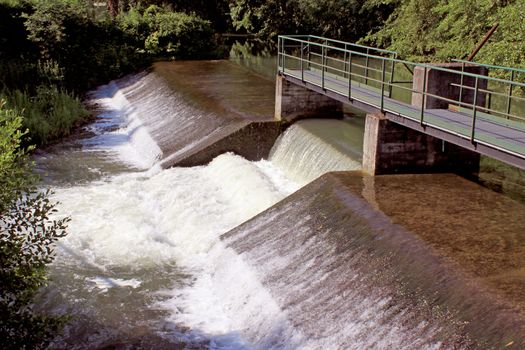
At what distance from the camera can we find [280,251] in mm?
11258

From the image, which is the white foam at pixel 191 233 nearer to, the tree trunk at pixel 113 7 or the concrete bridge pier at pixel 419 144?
the concrete bridge pier at pixel 419 144

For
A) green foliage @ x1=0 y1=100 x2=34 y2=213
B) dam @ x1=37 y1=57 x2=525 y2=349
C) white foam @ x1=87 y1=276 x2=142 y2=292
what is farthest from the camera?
white foam @ x1=87 y1=276 x2=142 y2=292

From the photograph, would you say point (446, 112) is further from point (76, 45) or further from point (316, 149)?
point (76, 45)

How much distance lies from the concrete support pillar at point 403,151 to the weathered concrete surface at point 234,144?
4.87m

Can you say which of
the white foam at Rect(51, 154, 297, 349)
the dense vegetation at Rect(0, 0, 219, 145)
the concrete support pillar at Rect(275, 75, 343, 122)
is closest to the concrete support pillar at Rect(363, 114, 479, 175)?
the white foam at Rect(51, 154, 297, 349)

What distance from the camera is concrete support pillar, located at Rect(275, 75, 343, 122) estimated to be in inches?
723

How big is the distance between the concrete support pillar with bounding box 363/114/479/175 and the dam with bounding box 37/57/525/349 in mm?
284

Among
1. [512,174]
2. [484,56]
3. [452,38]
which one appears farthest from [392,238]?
[452,38]

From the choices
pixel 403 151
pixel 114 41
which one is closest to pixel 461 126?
pixel 403 151

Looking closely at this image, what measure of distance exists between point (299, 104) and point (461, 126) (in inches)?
299

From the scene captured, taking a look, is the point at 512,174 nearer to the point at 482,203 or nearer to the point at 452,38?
the point at 482,203

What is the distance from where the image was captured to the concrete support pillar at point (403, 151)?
13.0m

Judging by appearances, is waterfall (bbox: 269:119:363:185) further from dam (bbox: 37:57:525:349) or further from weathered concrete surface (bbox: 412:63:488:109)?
weathered concrete surface (bbox: 412:63:488:109)

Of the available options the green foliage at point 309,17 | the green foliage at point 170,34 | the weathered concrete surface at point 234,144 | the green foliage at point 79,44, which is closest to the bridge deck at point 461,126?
the weathered concrete surface at point 234,144
